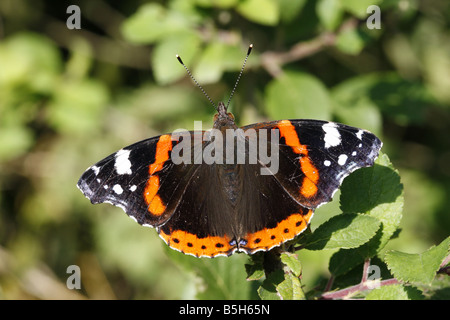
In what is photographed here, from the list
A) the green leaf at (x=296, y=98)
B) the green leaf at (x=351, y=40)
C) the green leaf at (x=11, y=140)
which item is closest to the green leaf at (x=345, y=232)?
the green leaf at (x=296, y=98)

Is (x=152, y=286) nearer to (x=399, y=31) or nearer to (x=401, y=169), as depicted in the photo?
(x=401, y=169)

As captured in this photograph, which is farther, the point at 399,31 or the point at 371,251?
the point at 399,31

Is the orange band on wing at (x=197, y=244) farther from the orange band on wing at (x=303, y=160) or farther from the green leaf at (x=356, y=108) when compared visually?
the green leaf at (x=356, y=108)

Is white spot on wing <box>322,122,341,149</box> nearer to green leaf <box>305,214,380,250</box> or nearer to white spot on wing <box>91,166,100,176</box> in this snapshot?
green leaf <box>305,214,380,250</box>

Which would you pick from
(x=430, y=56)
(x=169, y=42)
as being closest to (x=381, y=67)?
(x=430, y=56)

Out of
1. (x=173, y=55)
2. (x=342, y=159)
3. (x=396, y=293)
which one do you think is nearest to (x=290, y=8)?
(x=173, y=55)

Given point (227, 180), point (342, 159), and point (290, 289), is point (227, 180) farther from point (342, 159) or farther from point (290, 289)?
point (290, 289)
